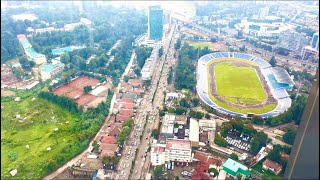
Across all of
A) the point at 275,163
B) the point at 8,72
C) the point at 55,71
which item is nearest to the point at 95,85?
the point at 55,71

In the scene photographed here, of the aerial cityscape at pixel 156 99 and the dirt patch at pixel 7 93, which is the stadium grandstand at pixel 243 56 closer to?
the aerial cityscape at pixel 156 99

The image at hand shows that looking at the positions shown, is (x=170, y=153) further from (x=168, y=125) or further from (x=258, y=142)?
(x=258, y=142)

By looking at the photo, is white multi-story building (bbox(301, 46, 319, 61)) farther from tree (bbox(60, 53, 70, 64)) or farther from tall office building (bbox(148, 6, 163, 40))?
tree (bbox(60, 53, 70, 64))

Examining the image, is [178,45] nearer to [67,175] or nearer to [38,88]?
[38,88]

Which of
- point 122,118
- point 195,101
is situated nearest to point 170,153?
point 122,118

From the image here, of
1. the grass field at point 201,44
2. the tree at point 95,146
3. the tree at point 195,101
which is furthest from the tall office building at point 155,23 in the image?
the tree at point 95,146

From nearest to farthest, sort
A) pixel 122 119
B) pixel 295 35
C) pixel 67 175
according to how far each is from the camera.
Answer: pixel 67 175, pixel 122 119, pixel 295 35
